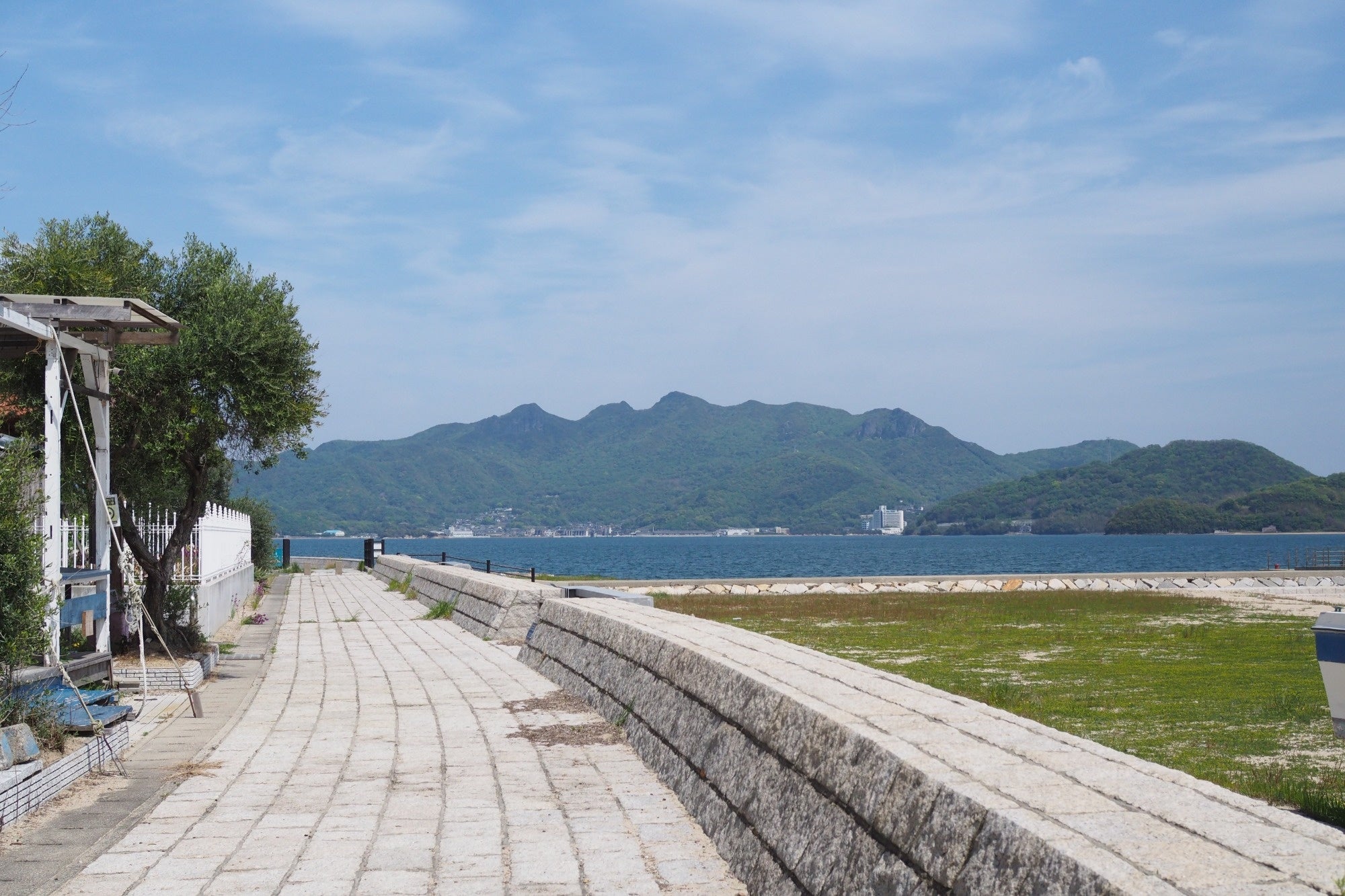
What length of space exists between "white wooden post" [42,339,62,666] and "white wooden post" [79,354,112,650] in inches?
52.2

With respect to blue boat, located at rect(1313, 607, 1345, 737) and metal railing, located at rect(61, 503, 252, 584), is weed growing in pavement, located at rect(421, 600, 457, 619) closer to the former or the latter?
metal railing, located at rect(61, 503, 252, 584)

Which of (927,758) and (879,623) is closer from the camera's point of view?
(927,758)

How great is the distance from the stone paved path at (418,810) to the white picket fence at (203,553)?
3003 millimetres

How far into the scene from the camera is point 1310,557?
55.0m

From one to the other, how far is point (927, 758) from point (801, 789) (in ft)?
3.10

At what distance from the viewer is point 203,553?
A: 18.1 meters

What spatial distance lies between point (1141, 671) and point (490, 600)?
31.8 feet

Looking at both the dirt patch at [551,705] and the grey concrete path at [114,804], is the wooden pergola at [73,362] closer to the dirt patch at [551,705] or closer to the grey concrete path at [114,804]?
the grey concrete path at [114,804]

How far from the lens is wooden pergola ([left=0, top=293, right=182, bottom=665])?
9484mm

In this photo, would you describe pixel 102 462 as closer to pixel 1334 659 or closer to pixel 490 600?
pixel 490 600

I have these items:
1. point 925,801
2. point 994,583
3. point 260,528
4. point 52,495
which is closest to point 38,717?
point 52,495

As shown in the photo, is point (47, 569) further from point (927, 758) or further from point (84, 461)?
point (927, 758)

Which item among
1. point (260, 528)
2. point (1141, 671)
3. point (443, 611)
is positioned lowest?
point (1141, 671)

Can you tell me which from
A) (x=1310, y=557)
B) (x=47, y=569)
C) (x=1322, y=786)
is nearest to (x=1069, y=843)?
(x=1322, y=786)
